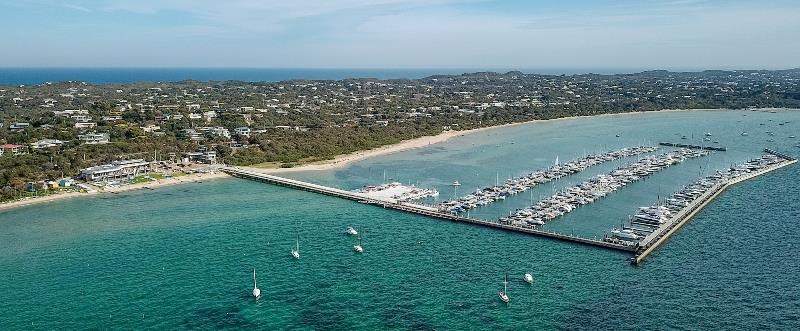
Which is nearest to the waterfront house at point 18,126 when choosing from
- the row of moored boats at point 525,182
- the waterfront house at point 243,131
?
the waterfront house at point 243,131

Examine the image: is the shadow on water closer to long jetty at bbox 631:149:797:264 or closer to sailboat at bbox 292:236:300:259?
sailboat at bbox 292:236:300:259

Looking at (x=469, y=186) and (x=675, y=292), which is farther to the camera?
(x=469, y=186)

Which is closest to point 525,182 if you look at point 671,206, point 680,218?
point 671,206

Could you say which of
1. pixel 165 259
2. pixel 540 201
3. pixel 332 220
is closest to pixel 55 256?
pixel 165 259

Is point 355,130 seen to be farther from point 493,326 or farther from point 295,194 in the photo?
point 493,326

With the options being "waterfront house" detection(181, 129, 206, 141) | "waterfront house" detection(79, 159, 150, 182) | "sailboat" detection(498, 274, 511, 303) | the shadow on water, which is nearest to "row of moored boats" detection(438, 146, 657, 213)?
"sailboat" detection(498, 274, 511, 303)

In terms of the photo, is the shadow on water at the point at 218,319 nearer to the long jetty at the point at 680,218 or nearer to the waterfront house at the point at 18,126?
the long jetty at the point at 680,218
